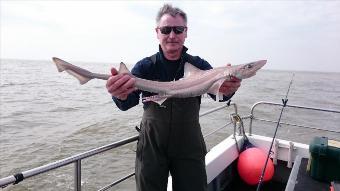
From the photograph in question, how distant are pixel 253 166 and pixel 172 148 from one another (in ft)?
10.1

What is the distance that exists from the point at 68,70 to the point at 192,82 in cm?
112

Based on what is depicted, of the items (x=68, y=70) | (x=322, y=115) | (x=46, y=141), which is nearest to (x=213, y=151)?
(x=68, y=70)

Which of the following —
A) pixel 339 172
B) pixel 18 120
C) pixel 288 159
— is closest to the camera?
pixel 339 172

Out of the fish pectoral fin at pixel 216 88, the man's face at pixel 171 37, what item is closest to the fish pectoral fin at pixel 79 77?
the man's face at pixel 171 37

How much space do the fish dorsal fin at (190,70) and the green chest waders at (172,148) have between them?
0.26 meters

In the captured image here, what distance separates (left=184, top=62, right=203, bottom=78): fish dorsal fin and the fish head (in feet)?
1.06

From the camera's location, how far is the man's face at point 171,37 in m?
3.12

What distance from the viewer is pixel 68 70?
265 centimetres

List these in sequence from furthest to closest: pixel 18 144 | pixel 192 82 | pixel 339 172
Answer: pixel 18 144, pixel 339 172, pixel 192 82

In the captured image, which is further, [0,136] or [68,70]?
[0,136]

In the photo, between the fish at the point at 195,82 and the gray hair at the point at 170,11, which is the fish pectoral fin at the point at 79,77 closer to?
the fish at the point at 195,82

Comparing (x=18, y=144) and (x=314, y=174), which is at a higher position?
(x=314, y=174)

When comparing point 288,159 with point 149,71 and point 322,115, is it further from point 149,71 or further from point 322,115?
point 322,115

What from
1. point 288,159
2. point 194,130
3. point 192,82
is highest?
point 192,82
